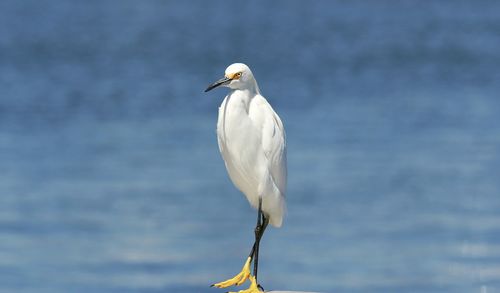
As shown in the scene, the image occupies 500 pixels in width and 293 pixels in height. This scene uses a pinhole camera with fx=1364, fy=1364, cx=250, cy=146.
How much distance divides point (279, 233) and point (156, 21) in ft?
87.5

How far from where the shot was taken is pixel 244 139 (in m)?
7.66

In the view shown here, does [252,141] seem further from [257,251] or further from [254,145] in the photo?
[257,251]

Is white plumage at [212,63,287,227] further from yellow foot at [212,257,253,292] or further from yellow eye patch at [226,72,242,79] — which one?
yellow foot at [212,257,253,292]

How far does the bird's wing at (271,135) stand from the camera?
767cm

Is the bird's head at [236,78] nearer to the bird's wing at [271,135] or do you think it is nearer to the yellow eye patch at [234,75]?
the yellow eye patch at [234,75]

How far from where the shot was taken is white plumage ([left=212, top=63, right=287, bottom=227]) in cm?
755

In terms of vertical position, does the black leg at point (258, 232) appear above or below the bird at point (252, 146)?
below

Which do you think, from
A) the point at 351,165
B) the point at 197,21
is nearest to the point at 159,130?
the point at 351,165

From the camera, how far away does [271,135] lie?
770 centimetres

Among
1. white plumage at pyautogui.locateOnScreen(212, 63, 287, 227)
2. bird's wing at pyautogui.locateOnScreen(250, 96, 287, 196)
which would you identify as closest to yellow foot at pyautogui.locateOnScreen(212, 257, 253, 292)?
white plumage at pyautogui.locateOnScreen(212, 63, 287, 227)

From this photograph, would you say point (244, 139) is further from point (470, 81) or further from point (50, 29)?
point (50, 29)

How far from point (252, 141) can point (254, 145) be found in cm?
3

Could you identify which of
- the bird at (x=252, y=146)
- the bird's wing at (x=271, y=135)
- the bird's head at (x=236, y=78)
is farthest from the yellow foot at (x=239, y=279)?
the bird's head at (x=236, y=78)

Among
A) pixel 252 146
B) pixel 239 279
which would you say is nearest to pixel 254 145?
pixel 252 146
